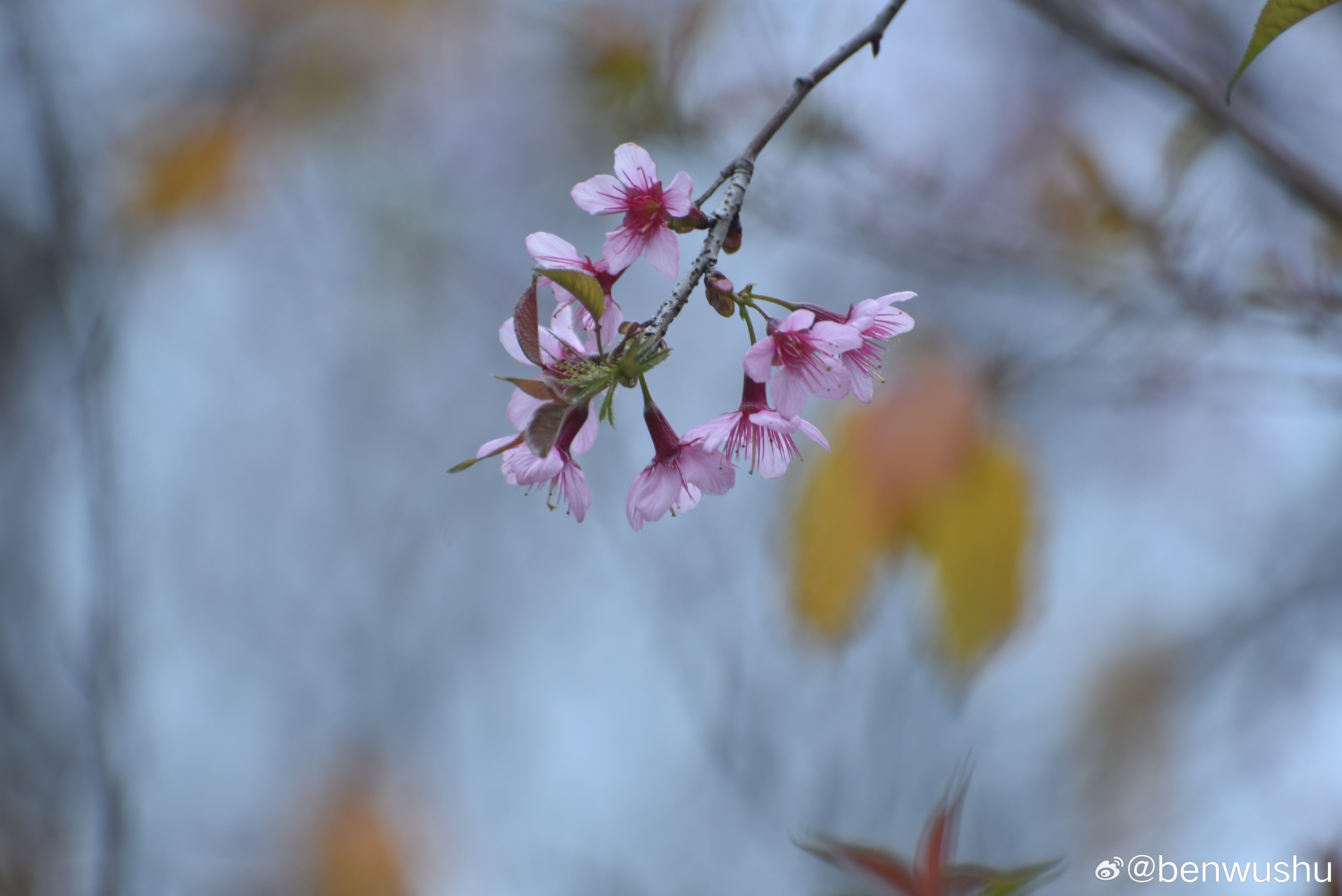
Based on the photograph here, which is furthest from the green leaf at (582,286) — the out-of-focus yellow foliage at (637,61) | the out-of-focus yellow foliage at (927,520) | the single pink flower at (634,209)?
the out-of-focus yellow foliage at (637,61)

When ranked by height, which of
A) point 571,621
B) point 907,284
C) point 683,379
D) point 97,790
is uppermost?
point 683,379

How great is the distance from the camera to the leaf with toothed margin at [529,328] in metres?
0.66

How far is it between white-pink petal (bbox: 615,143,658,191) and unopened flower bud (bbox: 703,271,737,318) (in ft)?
0.42

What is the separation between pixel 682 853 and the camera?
4047mm

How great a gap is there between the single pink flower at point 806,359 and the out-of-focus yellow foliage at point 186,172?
3.27 meters

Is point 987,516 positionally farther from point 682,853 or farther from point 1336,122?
point 682,853

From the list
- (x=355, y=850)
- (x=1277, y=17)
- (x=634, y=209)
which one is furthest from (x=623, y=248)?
(x=355, y=850)

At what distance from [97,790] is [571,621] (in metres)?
2.71

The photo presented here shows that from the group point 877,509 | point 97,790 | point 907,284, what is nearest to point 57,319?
point 97,790

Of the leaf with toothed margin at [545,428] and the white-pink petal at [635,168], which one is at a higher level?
the white-pink petal at [635,168]

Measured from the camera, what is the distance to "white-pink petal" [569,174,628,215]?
0.79 m

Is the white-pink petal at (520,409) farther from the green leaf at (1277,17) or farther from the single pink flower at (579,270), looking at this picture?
the green leaf at (1277,17)

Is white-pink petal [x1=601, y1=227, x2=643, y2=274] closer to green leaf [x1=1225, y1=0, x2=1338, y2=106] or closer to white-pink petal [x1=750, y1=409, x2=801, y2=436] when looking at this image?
white-pink petal [x1=750, y1=409, x2=801, y2=436]

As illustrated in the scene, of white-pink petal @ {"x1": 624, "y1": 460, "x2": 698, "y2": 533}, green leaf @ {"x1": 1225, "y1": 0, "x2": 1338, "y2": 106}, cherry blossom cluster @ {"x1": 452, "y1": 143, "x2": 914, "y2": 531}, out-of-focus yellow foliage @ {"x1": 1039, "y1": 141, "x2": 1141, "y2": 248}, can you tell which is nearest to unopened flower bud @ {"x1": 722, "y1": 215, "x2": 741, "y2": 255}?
cherry blossom cluster @ {"x1": 452, "y1": 143, "x2": 914, "y2": 531}
